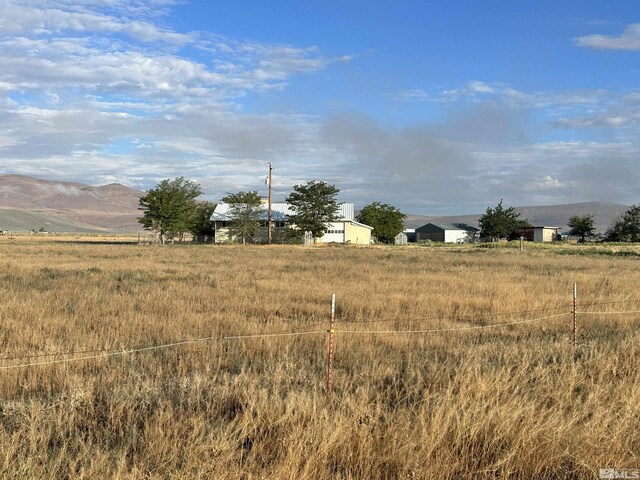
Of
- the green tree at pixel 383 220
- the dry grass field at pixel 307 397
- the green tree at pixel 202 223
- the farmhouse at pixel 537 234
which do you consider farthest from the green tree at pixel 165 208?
the farmhouse at pixel 537 234

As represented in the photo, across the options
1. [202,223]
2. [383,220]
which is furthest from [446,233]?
[202,223]

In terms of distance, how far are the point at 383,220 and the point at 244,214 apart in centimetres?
3644

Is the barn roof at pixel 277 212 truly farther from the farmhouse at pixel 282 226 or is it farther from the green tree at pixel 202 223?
the green tree at pixel 202 223

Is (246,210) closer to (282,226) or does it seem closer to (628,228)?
(282,226)

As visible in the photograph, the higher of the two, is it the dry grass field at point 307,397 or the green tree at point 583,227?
the green tree at point 583,227

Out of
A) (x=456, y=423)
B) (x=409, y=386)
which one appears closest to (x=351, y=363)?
(x=409, y=386)

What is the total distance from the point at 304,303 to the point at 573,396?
8693mm

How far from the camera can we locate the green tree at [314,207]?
243 ft

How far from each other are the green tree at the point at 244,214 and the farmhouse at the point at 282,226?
1.57 metres

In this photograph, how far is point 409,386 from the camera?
621 centimetres

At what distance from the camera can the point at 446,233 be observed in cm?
13662

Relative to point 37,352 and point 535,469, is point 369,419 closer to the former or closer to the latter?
point 535,469

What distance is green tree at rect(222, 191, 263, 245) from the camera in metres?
74.6

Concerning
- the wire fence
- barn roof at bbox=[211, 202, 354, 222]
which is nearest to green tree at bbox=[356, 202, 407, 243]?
barn roof at bbox=[211, 202, 354, 222]
